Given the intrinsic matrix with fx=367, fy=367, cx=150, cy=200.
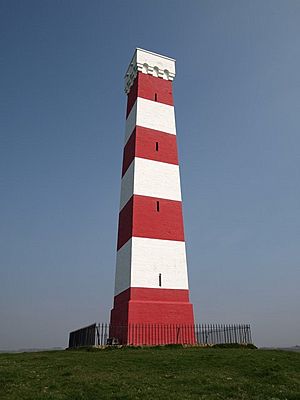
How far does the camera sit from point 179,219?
23016 mm

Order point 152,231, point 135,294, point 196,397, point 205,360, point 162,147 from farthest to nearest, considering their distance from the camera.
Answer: point 162,147, point 152,231, point 135,294, point 205,360, point 196,397

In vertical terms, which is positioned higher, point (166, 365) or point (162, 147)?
point (162, 147)

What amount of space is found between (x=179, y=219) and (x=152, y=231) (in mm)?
2150

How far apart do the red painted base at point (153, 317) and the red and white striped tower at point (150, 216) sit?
51 millimetres

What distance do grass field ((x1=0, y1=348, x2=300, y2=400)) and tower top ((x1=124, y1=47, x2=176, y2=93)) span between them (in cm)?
2002

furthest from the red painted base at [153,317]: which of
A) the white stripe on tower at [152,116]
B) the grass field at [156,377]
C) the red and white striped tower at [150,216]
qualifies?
the white stripe on tower at [152,116]

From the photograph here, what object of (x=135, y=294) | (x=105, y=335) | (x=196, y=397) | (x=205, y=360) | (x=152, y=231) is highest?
(x=152, y=231)

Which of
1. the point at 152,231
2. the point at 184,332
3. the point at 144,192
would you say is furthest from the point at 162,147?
A: the point at 184,332

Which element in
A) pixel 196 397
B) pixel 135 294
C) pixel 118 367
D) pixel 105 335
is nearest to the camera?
pixel 196 397

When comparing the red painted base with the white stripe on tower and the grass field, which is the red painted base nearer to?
the grass field

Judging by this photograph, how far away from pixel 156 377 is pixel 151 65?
73.7ft

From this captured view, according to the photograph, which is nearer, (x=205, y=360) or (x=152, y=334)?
(x=205, y=360)

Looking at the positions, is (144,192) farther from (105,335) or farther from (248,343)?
(248,343)

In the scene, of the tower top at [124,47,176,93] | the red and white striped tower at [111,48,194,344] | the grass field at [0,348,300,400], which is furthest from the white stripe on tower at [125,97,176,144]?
the grass field at [0,348,300,400]
